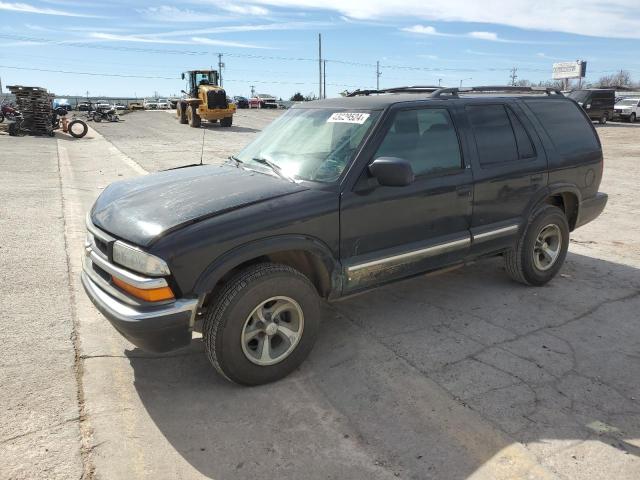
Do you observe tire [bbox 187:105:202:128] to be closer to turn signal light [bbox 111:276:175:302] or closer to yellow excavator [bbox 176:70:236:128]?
yellow excavator [bbox 176:70:236:128]

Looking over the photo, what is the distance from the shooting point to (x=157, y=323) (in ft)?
9.37

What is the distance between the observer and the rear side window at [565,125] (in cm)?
492

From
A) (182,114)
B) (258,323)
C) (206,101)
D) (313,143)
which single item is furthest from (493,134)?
(182,114)

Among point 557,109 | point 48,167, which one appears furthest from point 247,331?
point 48,167

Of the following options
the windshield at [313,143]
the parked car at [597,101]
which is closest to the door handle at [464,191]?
the windshield at [313,143]

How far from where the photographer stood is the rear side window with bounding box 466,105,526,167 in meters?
4.30

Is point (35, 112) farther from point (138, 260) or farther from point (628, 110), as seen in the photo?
point (628, 110)

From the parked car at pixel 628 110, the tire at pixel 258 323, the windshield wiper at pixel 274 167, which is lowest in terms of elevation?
the tire at pixel 258 323

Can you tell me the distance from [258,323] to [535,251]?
10.0 ft

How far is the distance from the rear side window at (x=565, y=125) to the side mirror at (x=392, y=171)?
2199mm

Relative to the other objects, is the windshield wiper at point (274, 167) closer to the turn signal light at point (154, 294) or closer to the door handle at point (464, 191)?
the turn signal light at point (154, 294)

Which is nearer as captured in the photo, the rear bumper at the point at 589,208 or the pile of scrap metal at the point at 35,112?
the rear bumper at the point at 589,208

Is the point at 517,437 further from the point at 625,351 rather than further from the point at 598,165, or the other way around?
the point at 598,165

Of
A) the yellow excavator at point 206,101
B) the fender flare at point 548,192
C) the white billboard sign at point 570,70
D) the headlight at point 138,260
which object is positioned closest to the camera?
the headlight at point 138,260
